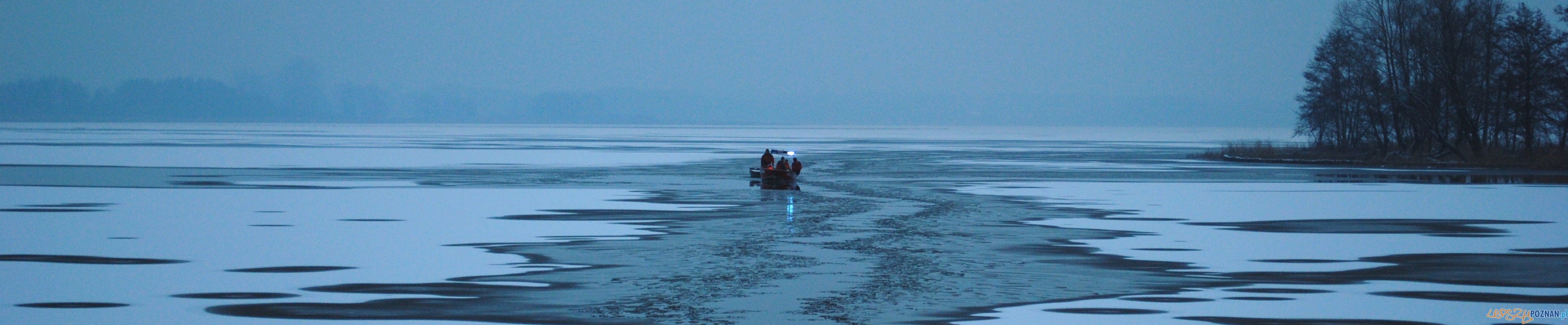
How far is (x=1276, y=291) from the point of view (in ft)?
50.9

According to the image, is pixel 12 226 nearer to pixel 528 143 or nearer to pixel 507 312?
pixel 507 312

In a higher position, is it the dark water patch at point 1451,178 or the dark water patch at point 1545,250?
the dark water patch at point 1451,178

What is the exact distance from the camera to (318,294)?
1507 centimetres

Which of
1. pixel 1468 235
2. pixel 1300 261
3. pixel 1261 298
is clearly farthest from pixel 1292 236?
pixel 1261 298

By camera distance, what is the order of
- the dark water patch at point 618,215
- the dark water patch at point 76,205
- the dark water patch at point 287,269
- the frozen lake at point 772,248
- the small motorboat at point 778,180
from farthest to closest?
the small motorboat at point 778,180, the dark water patch at point 76,205, the dark water patch at point 618,215, the dark water patch at point 287,269, the frozen lake at point 772,248

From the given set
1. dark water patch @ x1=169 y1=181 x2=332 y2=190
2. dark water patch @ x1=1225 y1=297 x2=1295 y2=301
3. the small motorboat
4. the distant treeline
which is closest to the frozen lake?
dark water patch @ x1=1225 y1=297 x2=1295 y2=301

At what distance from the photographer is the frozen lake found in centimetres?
1399

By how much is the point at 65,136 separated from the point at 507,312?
111m

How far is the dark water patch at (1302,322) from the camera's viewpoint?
13.0m

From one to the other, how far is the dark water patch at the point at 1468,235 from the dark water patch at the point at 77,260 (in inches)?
686

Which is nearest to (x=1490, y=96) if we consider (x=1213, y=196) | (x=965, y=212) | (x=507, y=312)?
(x=1213, y=196)

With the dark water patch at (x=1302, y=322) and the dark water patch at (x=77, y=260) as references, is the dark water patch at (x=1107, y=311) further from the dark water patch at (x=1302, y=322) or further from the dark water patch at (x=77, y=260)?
the dark water patch at (x=77, y=260)

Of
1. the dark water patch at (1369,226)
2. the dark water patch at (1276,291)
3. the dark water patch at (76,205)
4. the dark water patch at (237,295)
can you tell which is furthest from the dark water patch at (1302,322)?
the dark water patch at (76,205)

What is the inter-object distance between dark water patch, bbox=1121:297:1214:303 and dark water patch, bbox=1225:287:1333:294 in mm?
845
